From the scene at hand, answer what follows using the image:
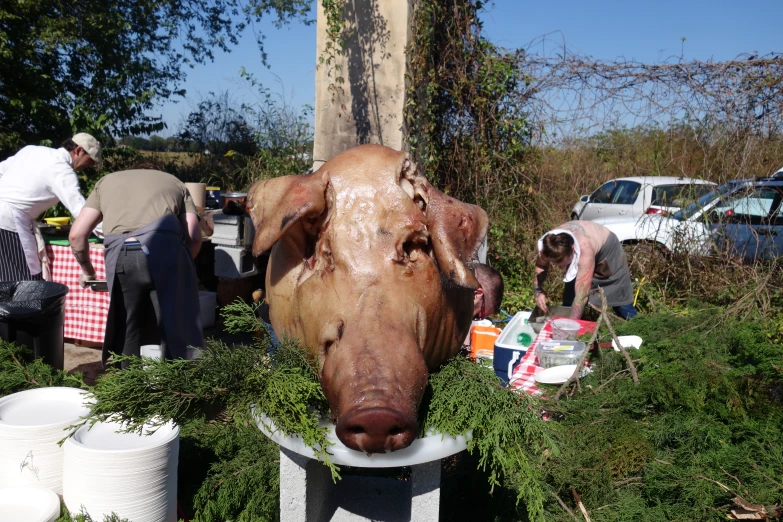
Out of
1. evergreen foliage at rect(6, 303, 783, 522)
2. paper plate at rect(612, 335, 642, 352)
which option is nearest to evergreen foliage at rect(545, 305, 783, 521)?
evergreen foliage at rect(6, 303, 783, 522)

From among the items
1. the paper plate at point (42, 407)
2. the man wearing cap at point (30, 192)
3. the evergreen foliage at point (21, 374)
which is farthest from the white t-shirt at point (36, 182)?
the paper plate at point (42, 407)

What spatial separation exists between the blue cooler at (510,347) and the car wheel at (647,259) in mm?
3209

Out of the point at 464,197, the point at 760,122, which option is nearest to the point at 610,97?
the point at 760,122

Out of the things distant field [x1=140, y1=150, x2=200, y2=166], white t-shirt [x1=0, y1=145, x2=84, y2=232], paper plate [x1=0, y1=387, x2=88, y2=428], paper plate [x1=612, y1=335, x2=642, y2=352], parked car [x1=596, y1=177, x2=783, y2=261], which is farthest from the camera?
distant field [x1=140, y1=150, x2=200, y2=166]

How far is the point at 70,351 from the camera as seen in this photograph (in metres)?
5.80

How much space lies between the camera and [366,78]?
6941 mm

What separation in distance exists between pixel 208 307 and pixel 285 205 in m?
5.03

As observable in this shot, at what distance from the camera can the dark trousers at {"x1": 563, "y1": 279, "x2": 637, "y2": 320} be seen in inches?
219

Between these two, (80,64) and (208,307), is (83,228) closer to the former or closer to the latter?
(208,307)

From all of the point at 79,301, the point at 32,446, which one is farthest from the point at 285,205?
the point at 79,301

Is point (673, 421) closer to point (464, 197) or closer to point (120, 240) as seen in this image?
point (120, 240)

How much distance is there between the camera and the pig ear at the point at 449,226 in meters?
1.72

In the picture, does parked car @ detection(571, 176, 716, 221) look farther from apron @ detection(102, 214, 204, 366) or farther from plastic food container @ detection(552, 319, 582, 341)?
apron @ detection(102, 214, 204, 366)

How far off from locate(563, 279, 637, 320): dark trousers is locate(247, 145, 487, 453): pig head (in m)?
3.82
